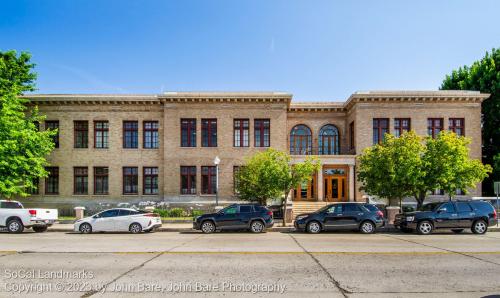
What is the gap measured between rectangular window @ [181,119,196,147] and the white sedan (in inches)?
454

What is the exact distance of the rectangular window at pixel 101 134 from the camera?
102 ft

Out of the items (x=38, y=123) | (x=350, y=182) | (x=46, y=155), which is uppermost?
(x=38, y=123)

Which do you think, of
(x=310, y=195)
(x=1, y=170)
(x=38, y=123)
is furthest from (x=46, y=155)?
(x=310, y=195)

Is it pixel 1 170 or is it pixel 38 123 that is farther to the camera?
pixel 38 123

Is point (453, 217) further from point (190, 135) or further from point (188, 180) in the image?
point (190, 135)

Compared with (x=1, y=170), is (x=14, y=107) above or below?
above

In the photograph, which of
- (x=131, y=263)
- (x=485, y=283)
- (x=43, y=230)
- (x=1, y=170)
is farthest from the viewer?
(x=1, y=170)

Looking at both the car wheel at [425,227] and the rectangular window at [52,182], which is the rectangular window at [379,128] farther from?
the rectangular window at [52,182]

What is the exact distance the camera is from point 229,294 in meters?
7.03

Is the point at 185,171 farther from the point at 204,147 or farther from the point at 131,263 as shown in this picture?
the point at 131,263

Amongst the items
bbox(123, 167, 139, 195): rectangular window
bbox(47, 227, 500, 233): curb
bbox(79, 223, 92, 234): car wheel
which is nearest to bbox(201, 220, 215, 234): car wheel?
bbox(47, 227, 500, 233): curb

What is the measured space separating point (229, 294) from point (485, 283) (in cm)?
553

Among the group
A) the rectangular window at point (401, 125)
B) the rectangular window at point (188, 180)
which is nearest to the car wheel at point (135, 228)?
the rectangular window at point (188, 180)

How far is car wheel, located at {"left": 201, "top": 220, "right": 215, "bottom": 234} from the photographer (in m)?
19.3
